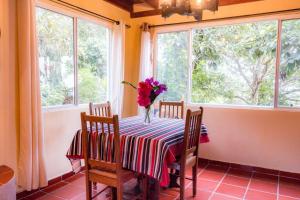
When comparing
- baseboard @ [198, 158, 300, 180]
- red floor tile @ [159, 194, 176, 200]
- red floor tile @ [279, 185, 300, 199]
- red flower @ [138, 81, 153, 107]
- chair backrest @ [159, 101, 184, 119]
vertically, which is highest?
red flower @ [138, 81, 153, 107]

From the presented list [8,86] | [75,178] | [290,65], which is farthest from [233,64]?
[8,86]

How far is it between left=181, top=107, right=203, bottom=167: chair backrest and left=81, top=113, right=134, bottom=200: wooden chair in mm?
554

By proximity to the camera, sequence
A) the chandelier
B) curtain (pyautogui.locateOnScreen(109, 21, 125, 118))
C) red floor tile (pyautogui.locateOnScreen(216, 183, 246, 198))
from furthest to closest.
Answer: curtain (pyautogui.locateOnScreen(109, 21, 125, 118)) → red floor tile (pyautogui.locateOnScreen(216, 183, 246, 198)) → the chandelier

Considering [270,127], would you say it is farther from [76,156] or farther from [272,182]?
[76,156]

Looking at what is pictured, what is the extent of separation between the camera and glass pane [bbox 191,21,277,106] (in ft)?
10.9

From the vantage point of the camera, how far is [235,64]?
3.53 m

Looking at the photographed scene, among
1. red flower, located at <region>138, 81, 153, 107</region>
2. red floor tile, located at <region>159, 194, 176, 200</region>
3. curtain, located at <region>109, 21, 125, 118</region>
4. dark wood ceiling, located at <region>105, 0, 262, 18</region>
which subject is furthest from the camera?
dark wood ceiling, located at <region>105, 0, 262, 18</region>

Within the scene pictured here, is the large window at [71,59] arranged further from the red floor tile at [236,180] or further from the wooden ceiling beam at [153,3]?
the red floor tile at [236,180]

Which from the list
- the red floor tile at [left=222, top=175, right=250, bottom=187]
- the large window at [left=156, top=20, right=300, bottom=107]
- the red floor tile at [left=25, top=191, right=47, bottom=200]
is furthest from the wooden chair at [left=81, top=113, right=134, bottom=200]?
the large window at [left=156, top=20, right=300, bottom=107]

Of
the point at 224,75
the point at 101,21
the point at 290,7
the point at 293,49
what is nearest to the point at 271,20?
the point at 290,7

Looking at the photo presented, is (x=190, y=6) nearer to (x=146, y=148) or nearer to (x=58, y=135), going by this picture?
(x=146, y=148)

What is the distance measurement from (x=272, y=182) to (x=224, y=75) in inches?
62.8

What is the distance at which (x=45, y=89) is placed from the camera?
110 inches

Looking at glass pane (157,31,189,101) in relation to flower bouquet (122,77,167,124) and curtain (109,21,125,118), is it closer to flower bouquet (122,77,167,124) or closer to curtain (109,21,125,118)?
curtain (109,21,125,118)
